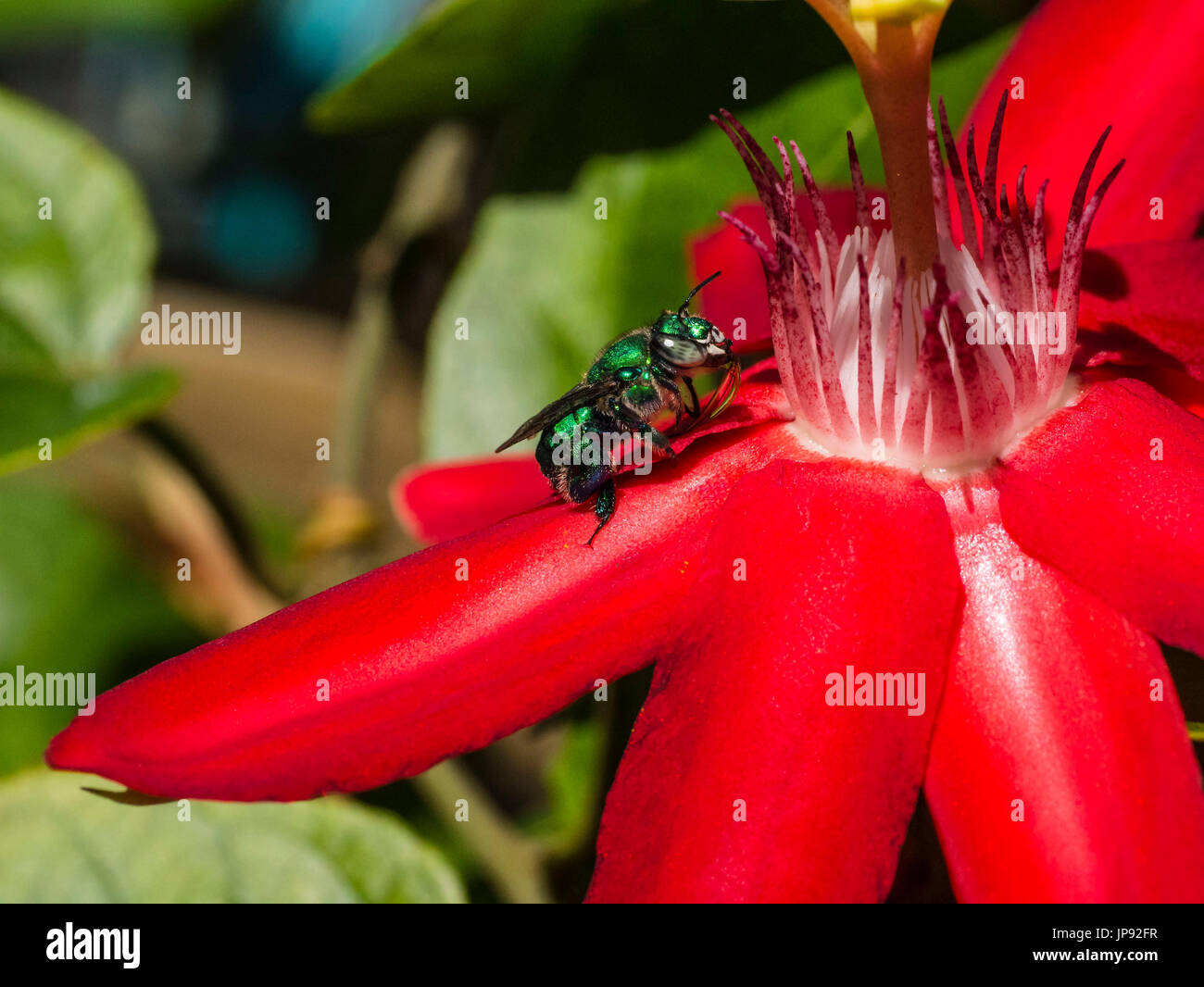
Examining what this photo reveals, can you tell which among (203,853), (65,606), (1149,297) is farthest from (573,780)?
(65,606)

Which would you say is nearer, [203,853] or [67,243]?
[203,853]

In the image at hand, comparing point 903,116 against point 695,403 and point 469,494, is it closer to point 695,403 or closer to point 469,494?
point 695,403

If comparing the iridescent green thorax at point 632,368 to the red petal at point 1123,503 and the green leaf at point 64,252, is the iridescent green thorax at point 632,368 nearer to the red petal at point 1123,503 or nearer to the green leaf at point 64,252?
the red petal at point 1123,503

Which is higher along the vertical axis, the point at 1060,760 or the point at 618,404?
the point at 618,404

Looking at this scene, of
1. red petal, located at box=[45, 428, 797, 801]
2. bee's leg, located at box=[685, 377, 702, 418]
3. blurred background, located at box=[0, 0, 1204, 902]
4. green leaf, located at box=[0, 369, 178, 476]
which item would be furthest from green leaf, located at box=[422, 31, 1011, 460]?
red petal, located at box=[45, 428, 797, 801]
